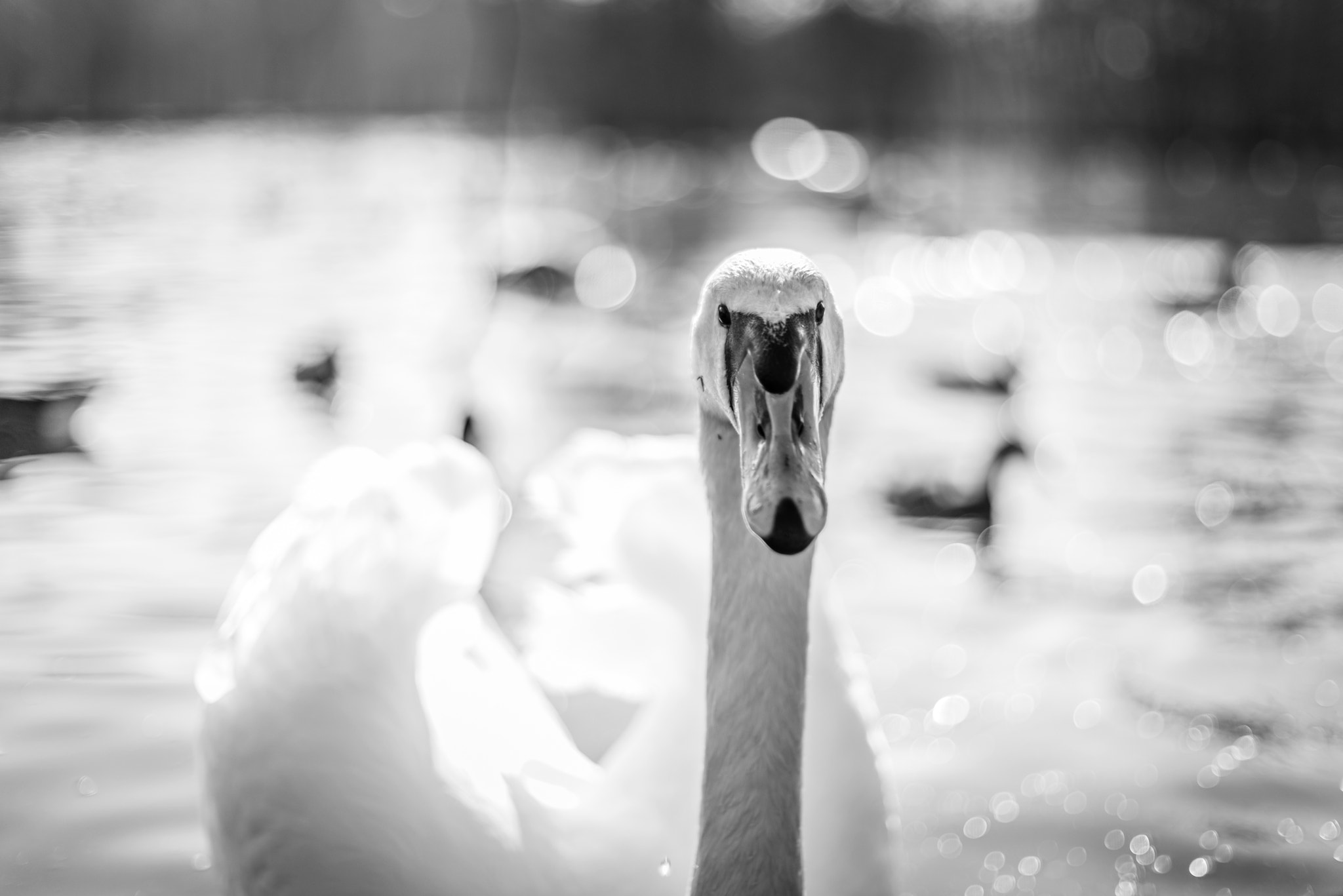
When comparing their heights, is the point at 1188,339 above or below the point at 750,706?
below

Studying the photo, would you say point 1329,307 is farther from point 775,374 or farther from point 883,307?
point 775,374

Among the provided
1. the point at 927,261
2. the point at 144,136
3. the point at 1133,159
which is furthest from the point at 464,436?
the point at 1133,159

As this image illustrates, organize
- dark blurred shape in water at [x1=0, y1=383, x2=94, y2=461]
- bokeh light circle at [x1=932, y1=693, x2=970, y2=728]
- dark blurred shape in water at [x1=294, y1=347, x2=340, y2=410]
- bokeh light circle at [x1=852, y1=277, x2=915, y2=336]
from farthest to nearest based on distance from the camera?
1. bokeh light circle at [x1=852, y1=277, x2=915, y2=336]
2. dark blurred shape in water at [x1=294, y1=347, x2=340, y2=410]
3. dark blurred shape in water at [x1=0, y1=383, x2=94, y2=461]
4. bokeh light circle at [x1=932, y1=693, x2=970, y2=728]

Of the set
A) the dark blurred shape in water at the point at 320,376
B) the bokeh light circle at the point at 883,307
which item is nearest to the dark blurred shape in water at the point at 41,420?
the dark blurred shape in water at the point at 320,376

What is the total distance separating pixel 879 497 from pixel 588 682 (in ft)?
14.3

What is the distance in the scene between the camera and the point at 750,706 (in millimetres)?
2338

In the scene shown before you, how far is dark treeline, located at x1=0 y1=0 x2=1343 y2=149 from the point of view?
754cm

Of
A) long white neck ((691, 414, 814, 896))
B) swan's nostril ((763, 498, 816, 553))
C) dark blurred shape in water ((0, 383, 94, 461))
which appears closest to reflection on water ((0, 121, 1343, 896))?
dark blurred shape in water ((0, 383, 94, 461))

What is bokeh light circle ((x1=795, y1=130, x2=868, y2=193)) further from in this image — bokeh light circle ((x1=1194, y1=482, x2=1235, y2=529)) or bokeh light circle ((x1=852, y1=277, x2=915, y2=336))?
bokeh light circle ((x1=1194, y1=482, x2=1235, y2=529))

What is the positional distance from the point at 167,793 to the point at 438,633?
1379 mm

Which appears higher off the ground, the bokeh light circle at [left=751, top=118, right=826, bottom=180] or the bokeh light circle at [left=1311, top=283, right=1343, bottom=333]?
the bokeh light circle at [left=751, top=118, right=826, bottom=180]

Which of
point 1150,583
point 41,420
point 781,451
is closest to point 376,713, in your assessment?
point 781,451

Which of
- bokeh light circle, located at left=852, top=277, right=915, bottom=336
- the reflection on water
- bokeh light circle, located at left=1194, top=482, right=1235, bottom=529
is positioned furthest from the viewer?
bokeh light circle, located at left=852, top=277, right=915, bottom=336

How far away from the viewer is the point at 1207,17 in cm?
5022
